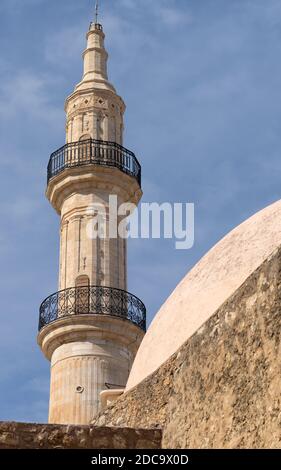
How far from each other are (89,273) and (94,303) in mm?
670

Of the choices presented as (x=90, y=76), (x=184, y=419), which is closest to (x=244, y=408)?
(x=184, y=419)

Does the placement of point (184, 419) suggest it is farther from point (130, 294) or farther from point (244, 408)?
point (130, 294)

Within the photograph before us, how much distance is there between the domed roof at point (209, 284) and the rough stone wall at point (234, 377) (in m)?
0.94

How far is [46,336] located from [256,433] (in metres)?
16.2

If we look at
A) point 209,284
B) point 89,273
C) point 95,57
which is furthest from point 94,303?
point 209,284

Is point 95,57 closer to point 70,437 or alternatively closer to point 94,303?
point 94,303

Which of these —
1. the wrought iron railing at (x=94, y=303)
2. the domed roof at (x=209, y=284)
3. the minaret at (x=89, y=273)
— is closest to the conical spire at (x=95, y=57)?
the minaret at (x=89, y=273)

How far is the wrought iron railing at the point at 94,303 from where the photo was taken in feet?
66.8

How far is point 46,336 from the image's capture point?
67.8ft

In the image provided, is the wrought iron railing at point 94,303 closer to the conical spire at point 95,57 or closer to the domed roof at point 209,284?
the conical spire at point 95,57

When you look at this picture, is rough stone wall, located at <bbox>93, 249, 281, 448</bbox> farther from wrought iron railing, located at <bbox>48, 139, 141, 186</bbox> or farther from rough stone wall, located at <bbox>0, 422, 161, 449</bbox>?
wrought iron railing, located at <bbox>48, 139, 141, 186</bbox>

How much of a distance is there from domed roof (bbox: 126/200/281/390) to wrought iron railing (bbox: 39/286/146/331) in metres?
12.3

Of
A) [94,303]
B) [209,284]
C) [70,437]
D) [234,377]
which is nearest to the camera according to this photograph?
[234,377]

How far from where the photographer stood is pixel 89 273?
20.7m
